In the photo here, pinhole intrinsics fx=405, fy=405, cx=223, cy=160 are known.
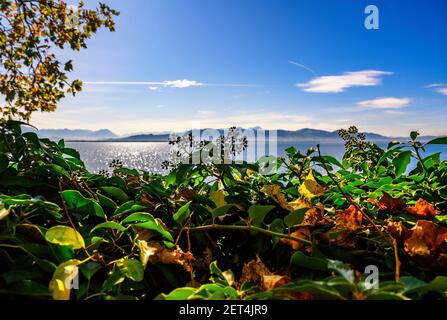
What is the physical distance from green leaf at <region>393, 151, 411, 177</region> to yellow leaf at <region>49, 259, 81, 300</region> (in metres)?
0.89

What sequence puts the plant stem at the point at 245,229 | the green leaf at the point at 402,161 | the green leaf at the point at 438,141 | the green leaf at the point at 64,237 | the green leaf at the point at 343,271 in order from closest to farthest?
the green leaf at the point at 343,271 → the green leaf at the point at 64,237 → the plant stem at the point at 245,229 → the green leaf at the point at 438,141 → the green leaf at the point at 402,161

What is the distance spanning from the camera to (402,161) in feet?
3.71

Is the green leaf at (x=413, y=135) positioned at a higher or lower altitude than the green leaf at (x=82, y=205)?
higher

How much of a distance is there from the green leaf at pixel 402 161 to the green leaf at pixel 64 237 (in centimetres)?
87

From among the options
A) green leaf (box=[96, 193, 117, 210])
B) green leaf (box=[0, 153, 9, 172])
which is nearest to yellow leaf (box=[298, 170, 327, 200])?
green leaf (box=[96, 193, 117, 210])

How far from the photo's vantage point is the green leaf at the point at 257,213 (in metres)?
0.77

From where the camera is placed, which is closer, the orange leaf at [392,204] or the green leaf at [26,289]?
the green leaf at [26,289]

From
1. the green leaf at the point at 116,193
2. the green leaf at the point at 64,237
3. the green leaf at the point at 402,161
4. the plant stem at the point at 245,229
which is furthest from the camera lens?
the green leaf at the point at 402,161

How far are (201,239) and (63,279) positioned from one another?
0.97ft

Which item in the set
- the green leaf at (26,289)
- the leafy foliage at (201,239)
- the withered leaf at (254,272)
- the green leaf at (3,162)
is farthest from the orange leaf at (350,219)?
the green leaf at (3,162)

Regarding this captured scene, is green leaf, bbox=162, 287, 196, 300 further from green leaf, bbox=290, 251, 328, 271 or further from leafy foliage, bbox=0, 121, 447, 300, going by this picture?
green leaf, bbox=290, 251, 328, 271

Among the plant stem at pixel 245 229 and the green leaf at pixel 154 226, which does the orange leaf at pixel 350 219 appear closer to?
the plant stem at pixel 245 229
